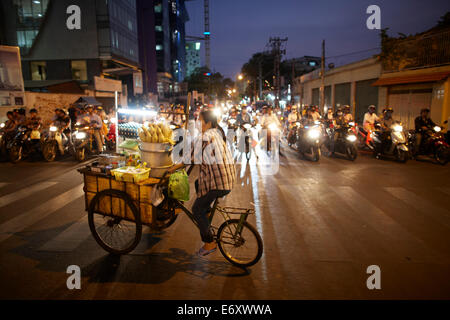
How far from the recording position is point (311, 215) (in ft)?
19.3

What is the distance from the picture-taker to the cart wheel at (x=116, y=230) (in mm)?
4078

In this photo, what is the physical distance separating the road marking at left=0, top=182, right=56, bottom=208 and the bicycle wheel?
5.22 m

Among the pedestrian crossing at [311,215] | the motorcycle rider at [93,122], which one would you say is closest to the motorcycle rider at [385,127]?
the pedestrian crossing at [311,215]

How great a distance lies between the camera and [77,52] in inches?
1342

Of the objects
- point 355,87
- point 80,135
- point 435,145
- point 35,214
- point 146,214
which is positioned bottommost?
point 35,214

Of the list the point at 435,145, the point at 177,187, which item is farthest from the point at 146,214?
the point at 435,145

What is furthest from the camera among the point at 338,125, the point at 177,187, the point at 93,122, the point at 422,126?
the point at 338,125

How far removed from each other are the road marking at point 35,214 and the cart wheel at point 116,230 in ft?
4.99

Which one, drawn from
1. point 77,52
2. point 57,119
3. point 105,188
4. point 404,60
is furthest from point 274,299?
point 77,52

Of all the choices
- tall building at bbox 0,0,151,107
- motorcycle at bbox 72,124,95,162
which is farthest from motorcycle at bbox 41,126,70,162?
tall building at bbox 0,0,151,107

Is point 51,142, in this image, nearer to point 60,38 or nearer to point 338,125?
point 338,125

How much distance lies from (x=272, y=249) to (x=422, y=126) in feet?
32.8

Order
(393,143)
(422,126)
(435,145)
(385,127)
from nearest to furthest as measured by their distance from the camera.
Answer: (435,145), (393,143), (422,126), (385,127)

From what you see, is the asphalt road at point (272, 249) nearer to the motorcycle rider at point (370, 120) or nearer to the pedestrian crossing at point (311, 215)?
the pedestrian crossing at point (311, 215)
